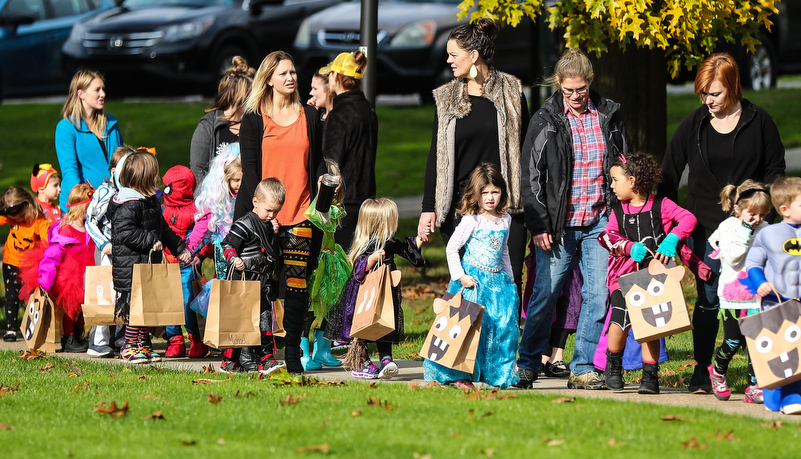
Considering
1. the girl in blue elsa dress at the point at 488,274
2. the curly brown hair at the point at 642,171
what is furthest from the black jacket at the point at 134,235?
the curly brown hair at the point at 642,171

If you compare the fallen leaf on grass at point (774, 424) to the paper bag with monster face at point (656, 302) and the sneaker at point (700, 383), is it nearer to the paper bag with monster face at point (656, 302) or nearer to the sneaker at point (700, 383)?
the paper bag with monster face at point (656, 302)

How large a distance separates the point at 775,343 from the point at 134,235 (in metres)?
4.48

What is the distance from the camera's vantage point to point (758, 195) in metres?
6.80

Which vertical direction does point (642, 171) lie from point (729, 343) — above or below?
above

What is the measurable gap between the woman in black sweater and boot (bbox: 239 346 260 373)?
9.63ft

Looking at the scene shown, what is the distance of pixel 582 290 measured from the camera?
24.8ft

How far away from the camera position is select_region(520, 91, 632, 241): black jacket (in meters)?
7.27

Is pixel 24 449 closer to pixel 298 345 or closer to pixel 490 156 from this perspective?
pixel 298 345

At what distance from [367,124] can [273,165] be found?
0.80m

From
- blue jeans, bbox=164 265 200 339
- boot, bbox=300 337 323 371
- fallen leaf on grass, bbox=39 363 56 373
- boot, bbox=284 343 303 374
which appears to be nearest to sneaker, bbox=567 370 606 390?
boot, bbox=284 343 303 374

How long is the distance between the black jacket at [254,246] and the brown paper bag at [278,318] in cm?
23

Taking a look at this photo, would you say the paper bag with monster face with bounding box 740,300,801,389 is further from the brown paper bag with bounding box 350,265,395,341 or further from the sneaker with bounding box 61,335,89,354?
the sneaker with bounding box 61,335,89,354

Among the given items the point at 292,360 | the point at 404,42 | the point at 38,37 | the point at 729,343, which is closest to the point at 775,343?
the point at 729,343

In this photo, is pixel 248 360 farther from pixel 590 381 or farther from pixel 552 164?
pixel 552 164
